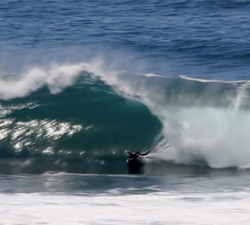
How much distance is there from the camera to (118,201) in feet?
33.3

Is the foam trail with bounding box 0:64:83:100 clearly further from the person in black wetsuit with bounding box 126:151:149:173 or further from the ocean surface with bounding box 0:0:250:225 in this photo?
the person in black wetsuit with bounding box 126:151:149:173

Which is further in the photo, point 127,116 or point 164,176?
point 127,116

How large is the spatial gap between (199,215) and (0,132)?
5150 mm

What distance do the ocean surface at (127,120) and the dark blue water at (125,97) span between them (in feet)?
0.09

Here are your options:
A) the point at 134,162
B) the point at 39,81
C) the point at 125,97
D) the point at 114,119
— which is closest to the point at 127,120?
the point at 114,119

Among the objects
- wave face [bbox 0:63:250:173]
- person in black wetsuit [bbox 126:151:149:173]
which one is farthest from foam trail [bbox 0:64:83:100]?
person in black wetsuit [bbox 126:151:149:173]

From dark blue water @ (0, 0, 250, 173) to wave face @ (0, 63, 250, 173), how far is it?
17 mm

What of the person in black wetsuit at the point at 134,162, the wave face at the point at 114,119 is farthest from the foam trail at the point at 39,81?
the person in black wetsuit at the point at 134,162

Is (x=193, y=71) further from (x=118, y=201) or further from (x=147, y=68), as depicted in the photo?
(x=118, y=201)

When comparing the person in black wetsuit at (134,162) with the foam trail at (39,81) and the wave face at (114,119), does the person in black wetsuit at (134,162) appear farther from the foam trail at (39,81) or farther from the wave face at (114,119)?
the foam trail at (39,81)

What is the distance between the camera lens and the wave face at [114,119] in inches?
501

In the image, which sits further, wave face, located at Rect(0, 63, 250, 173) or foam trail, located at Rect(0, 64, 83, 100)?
foam trail, located at Rect(0, 64, 83, 100)

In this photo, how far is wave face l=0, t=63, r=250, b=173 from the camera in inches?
501

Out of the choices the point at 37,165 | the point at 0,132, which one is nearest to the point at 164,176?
the point at 37,165
